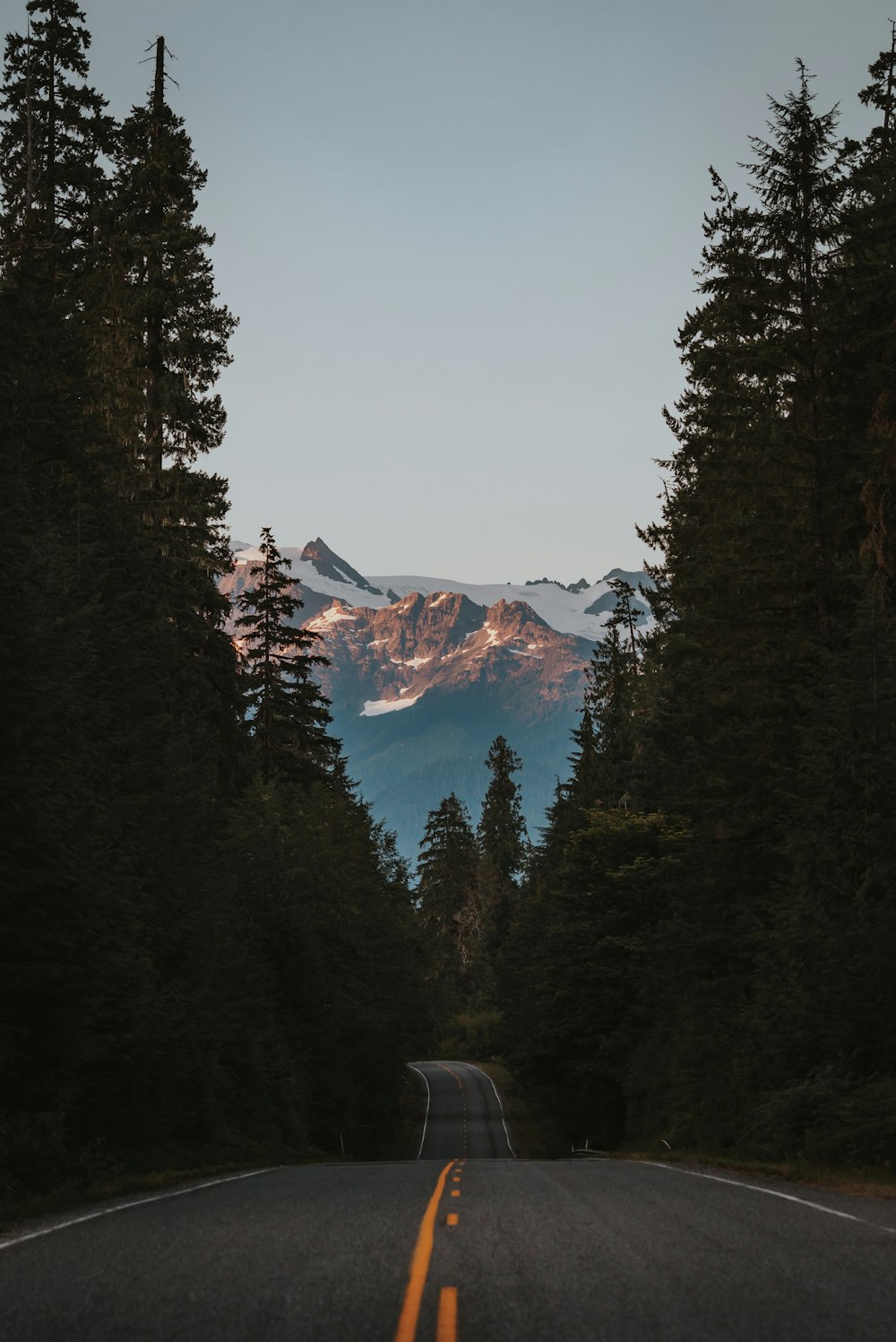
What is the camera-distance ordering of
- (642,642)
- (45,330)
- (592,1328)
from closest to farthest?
1. (592,1328)
2. (45,330)
3. (642,642)

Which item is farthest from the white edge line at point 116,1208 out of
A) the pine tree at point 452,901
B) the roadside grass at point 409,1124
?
the pine tree at point 452,901

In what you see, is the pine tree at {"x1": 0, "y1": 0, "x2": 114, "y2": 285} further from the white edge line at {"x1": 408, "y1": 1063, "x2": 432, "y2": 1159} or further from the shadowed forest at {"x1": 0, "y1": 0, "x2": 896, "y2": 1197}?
the white edge line at {"x1": 408, "y1": 1063, "x2": 432, "y2": 1159}

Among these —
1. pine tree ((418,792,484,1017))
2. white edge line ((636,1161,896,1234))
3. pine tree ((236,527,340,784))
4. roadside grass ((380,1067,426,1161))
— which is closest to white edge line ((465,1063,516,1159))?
roadside grass ((380,1067,426,1161))

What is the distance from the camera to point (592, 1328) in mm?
7793

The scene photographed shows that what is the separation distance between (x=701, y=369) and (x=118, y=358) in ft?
81.7

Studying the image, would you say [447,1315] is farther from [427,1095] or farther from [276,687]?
[427,1095]

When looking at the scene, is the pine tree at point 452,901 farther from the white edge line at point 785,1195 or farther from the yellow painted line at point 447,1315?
the yellow painted line at point 447,1315

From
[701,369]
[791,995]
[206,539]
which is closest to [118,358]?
[206,539]

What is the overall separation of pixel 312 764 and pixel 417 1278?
58.4 meters

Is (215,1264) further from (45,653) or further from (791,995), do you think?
(791,995)

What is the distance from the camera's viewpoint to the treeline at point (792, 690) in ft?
78.0

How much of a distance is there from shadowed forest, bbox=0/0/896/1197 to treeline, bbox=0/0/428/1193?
0.14m

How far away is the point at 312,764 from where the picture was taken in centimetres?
6750

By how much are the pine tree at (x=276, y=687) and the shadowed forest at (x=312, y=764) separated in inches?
10.0
